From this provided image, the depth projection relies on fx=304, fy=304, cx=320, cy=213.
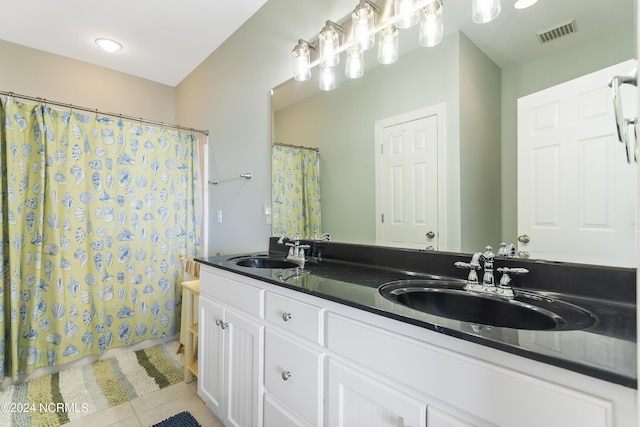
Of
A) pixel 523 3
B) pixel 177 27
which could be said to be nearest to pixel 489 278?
pixel 523 3

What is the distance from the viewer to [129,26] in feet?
7.68

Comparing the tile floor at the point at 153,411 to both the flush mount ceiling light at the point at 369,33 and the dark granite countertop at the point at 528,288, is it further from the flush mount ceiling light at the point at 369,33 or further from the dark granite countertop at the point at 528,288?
the flush mount ceiling light at the point at 369,33

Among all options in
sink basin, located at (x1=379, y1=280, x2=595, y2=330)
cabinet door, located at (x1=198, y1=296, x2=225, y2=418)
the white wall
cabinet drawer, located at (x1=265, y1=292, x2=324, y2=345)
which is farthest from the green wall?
the white wall

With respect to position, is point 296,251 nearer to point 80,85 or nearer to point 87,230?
point 87,230

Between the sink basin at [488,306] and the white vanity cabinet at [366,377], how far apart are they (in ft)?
0.61

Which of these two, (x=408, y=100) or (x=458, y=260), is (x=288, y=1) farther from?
(x=458, y=260)

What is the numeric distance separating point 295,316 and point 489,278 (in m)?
0.67

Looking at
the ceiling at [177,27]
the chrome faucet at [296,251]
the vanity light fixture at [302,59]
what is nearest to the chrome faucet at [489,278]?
the ceiling at [177,27]

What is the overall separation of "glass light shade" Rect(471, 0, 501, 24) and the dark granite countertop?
92 centimetres

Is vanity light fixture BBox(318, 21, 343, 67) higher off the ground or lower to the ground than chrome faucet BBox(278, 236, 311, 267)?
higher

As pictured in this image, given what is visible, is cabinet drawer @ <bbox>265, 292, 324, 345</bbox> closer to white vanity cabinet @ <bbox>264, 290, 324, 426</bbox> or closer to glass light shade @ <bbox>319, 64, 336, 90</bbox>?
white vanity cabinet @ <bbox>264, 290, 324, 426</bbox>

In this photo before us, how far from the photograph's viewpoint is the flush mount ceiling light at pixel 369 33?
1.27 meters

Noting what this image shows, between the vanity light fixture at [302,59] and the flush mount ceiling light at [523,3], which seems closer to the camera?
the flush mount ceiling light at [523,3]

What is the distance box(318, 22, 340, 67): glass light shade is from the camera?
162 cm
